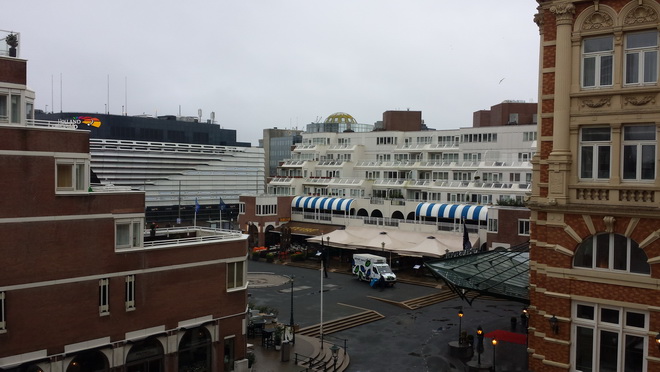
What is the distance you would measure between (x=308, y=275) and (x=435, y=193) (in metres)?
19.8

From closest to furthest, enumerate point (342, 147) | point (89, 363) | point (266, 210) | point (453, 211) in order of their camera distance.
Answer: point (89, 363) < point (453, 211) < point (266, 210) < point (342, 147)

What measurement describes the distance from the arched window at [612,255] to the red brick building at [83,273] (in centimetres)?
1692

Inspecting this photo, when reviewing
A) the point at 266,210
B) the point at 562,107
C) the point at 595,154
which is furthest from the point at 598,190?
the point at 266,210

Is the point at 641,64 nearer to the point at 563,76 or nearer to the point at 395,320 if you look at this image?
the point at 563,76

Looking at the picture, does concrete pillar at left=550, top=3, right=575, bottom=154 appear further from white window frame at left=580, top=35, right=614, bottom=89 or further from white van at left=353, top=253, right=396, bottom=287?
white van at left=353, top=253, right=396, bottom=287

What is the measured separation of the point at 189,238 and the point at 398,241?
3244 cm

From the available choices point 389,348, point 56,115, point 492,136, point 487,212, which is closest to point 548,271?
point 389,348

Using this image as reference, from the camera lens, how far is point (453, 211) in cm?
5922

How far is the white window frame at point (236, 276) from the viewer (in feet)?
94.4

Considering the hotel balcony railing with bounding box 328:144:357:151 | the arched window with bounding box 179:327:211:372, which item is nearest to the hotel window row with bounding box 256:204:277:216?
the hotel balcony railing with bounding box 328:144:357:151

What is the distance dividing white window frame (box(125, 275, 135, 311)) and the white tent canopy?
31915mm

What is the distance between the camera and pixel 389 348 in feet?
110

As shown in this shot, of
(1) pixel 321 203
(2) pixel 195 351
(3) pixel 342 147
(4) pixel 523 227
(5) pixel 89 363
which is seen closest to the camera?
(5) pixel 89 363

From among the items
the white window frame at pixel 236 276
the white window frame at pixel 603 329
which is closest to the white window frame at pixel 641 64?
the white window frame at pixel 603 329
